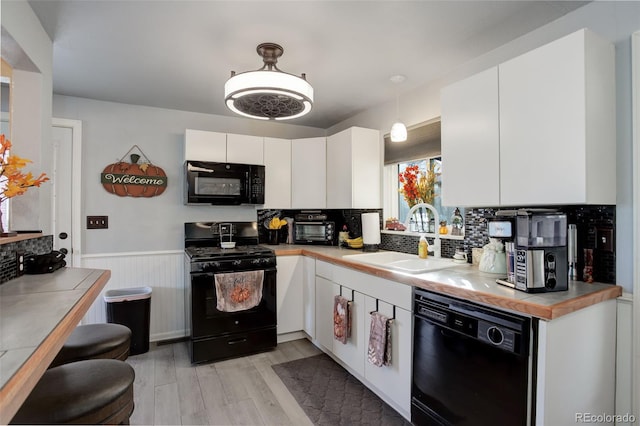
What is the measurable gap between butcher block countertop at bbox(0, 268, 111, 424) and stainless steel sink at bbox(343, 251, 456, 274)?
1.62m

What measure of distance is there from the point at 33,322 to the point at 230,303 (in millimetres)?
1906

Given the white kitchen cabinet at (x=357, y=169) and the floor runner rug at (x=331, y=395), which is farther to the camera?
the white kitchen cabinet at (x=357, y=169)

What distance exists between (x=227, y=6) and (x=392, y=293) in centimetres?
186

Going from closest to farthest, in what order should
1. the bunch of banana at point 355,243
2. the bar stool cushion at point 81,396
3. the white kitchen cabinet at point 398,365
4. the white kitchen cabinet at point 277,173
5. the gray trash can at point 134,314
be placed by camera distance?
1. the bar stool cushion at point 81,396
2. the white kitchen cabinet at point 398,365
3. the gray trash can at point 134,314
4. the bunch of banana at point 355,243
5. the white kitchen cabinet at point 277,173

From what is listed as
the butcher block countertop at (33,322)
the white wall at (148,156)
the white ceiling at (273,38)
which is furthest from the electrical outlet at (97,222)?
the butcher block countertop at (33,322)

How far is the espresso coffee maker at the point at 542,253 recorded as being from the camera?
4.91 ft

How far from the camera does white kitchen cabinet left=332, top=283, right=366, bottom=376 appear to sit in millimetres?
2314

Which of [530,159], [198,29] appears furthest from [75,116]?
[530,159]

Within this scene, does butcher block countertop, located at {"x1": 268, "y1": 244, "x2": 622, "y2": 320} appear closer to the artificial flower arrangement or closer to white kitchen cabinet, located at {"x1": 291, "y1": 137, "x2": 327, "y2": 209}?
the artificial flower arrangement

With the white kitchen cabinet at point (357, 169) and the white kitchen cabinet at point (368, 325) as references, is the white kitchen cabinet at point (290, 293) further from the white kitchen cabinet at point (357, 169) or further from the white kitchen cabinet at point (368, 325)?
the white kitchen cabinet at point (357, 169)

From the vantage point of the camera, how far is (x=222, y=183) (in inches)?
126

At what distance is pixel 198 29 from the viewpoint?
1892 millimetres

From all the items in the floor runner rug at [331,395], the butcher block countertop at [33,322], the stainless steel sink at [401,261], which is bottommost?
the floor runner rug at [331,395]

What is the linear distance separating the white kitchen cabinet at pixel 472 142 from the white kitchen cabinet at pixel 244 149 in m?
1.94
